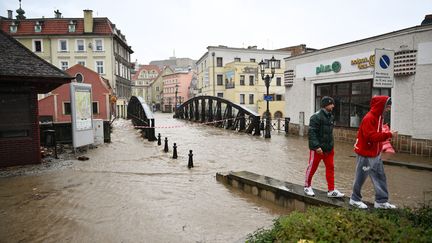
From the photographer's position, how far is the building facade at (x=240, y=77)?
44.2 metres

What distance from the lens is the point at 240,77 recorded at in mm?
44156

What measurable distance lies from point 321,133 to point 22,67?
860 centimetres

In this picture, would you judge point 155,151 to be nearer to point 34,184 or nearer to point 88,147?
point 88,147

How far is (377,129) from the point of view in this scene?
4430mm

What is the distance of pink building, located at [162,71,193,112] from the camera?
→ 238ft

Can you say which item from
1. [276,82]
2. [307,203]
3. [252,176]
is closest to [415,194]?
[307,203]

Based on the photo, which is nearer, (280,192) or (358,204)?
(358,204)

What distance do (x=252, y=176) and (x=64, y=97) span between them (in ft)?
91.9

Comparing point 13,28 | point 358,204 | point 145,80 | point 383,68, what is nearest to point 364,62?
point 383,68

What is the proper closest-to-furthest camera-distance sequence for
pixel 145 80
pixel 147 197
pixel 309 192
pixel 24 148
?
1. pixel 309 192
2. pixel 147 197
3. pixel 24 148
4. pixel 145 80

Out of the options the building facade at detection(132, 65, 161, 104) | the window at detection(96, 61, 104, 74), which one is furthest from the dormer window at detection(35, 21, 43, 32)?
the building facade at detection(132, 65, 161, 104)

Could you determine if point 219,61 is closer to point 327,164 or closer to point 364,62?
point 364,62

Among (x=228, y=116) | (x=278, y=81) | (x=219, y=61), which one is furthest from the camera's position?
(x=219, y=61)

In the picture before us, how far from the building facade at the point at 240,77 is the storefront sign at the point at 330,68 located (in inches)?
988
